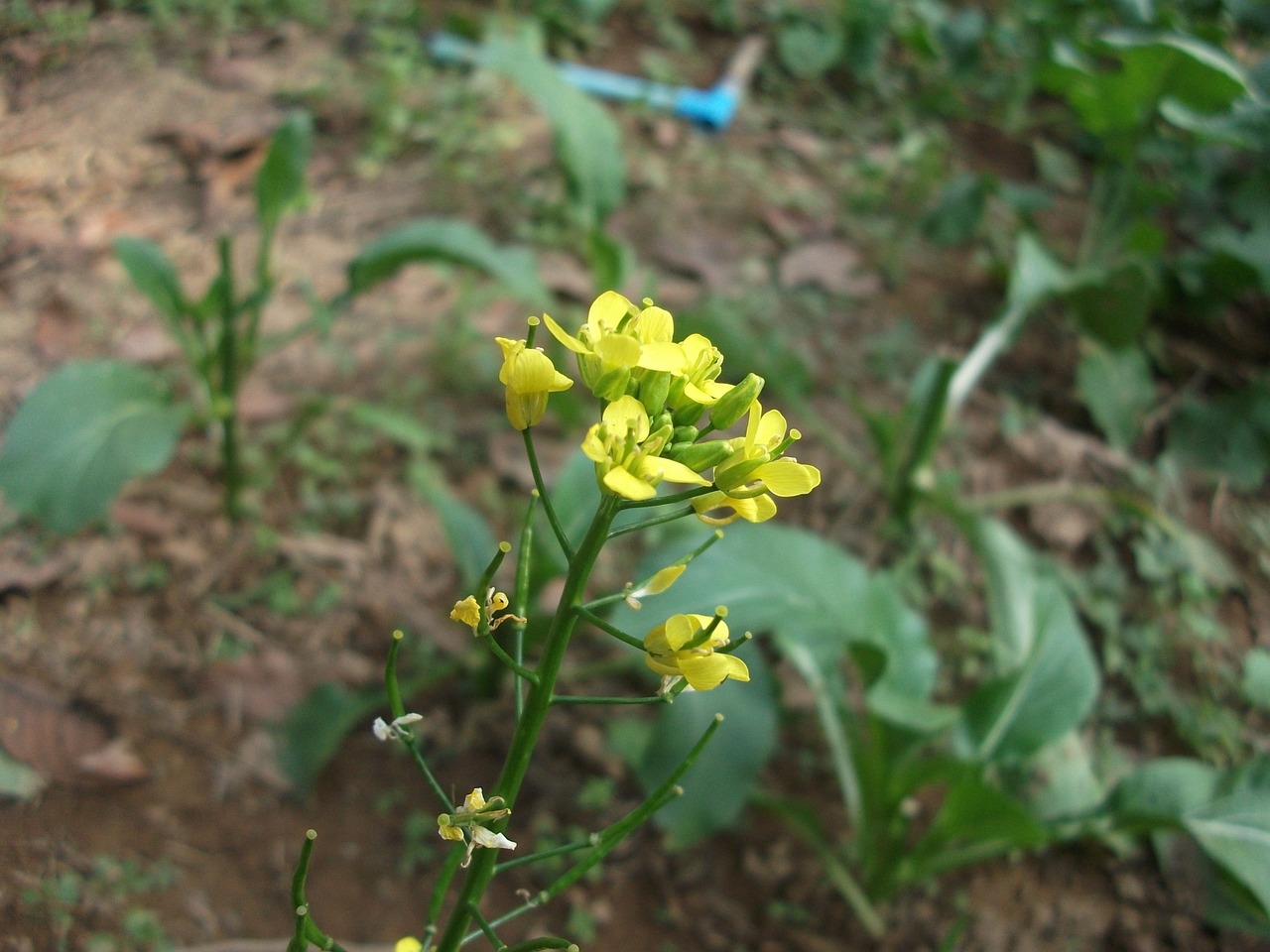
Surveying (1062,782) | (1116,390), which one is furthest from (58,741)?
(1116,390)

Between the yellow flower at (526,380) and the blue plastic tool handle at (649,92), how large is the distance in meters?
2.83

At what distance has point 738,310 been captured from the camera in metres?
2.94

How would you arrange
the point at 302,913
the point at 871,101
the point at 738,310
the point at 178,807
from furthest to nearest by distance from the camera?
the point at 871,101 → the point at 738,310 → the point at 178,807 → the point at 302,913

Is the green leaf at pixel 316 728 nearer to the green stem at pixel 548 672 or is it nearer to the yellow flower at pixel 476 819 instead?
the green stem at pixel 548 672

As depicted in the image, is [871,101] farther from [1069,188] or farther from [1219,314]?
[1219,314]

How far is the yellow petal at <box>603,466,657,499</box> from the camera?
80 centimetres

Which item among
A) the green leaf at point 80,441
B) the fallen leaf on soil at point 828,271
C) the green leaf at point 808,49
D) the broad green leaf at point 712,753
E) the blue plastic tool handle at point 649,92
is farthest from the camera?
the green leaf at point 808,49

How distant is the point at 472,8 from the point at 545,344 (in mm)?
1786

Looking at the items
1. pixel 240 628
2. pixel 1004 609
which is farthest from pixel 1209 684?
pixel 240 628

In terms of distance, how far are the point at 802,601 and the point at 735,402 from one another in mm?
986

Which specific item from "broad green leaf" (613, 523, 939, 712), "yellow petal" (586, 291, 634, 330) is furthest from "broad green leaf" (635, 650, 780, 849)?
"yellow petal" (586, 291, 634, 330)

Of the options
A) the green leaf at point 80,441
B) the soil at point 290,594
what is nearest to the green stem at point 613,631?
the soil at point 290,594

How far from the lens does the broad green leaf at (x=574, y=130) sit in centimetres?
268

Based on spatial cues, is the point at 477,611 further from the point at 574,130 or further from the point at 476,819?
the point at 574,130
